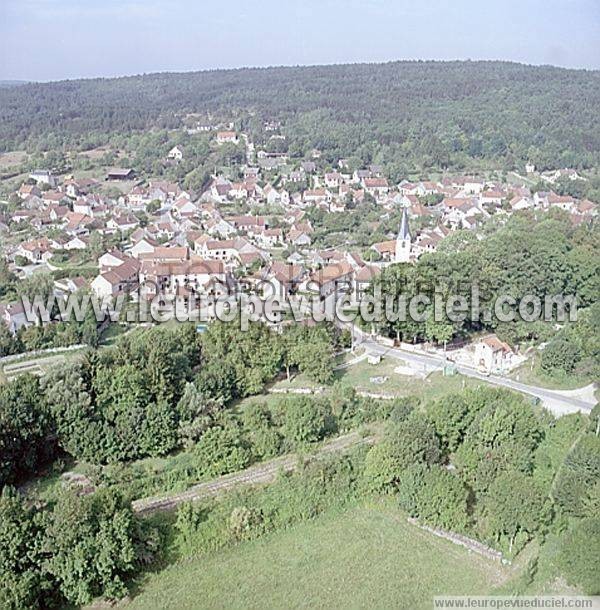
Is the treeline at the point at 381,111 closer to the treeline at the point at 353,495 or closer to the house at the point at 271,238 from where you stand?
the house at the point at 271,238

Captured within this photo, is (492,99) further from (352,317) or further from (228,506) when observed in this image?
(228,506)

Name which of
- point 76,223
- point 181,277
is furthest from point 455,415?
point 76,223

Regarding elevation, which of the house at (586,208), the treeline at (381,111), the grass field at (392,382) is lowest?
the grass field at (392,382)

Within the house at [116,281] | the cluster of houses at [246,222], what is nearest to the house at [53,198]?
the cluster of houses at [246,222]

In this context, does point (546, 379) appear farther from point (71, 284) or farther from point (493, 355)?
point (71, 284)

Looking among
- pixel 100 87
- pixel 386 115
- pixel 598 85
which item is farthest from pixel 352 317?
pixel 100 87

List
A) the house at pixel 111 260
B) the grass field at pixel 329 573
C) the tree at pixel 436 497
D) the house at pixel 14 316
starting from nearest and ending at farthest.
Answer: the grass field at pixel 329 573 < the tree at pixel 436 497 < the house at pixel 14 316 < the house at pixel 111 260
